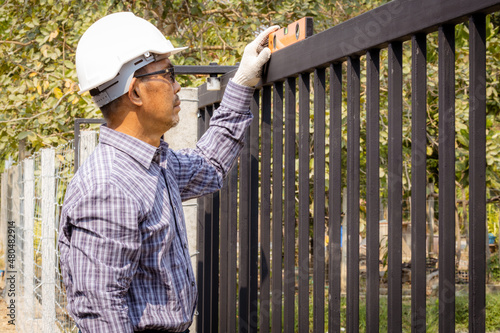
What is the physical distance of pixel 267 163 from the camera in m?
2.62

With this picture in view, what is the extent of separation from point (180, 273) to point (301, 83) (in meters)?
0.77

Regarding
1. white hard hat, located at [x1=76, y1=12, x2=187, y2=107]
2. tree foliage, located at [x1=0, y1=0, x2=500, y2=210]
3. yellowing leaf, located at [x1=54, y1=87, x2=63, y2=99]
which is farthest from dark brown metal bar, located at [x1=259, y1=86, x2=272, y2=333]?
yellowing leaf, located at [x1=54, y1=87, x2=63, y2=99]

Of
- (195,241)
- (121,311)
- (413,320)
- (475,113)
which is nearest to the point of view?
(475,113)

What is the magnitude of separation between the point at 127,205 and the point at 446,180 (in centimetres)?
90

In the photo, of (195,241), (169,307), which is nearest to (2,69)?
(195,241)

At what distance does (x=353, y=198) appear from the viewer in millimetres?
1946

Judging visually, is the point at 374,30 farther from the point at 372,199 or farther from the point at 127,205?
the point at 127,205

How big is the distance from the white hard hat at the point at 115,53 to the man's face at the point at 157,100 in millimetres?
45

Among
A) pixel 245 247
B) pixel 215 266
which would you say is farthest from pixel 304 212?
pixel 215 266

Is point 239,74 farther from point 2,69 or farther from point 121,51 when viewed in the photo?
point 2,69

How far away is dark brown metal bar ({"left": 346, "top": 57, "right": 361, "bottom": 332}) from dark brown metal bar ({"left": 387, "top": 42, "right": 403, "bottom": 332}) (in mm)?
172

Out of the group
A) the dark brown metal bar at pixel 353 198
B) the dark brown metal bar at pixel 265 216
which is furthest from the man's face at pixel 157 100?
the dark brown metal bar at pixel 353 198

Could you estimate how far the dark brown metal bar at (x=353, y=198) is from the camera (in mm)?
1946

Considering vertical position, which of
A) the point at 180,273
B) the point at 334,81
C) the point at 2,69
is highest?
the point at 2,69
